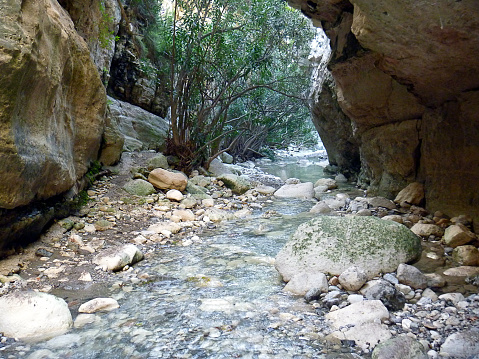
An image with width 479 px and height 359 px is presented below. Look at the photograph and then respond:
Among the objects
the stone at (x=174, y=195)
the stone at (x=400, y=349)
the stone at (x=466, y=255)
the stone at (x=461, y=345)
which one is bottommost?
the stone at (x=174, y=195)

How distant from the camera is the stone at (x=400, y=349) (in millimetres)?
1934

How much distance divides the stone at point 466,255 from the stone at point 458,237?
0.30 metres

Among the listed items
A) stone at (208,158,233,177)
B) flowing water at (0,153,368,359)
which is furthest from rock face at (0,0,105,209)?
stone at (208,158,233,177)

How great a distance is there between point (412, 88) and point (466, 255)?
85.7 inches

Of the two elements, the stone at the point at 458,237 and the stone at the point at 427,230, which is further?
the stone at the point at 427,230

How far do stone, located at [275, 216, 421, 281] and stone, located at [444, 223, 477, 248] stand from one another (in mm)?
566

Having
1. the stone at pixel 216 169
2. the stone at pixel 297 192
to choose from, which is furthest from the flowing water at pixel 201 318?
the stone at pixel 216 169

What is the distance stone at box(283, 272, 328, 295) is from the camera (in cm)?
291

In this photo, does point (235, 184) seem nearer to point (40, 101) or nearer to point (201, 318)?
point (40, 101)

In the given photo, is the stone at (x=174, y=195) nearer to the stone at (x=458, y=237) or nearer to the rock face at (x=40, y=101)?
the rock face at (x=40, y=101)

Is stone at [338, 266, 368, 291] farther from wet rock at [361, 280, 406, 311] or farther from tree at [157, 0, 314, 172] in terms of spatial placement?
tree at [157, 0, 314, 172]

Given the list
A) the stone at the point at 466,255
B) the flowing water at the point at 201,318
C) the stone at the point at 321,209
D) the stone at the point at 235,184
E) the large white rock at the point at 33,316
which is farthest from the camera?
the stone at the point at 235,184

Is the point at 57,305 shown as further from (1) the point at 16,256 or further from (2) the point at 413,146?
(2) the point at 413,146

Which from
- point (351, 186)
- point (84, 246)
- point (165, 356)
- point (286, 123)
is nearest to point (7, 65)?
point (84, 246)
